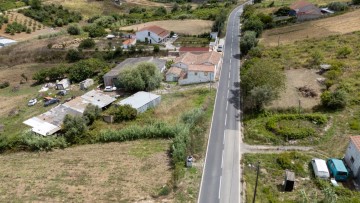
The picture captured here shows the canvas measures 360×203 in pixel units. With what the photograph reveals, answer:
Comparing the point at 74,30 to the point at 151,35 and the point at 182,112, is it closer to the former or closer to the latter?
the point at 151,35

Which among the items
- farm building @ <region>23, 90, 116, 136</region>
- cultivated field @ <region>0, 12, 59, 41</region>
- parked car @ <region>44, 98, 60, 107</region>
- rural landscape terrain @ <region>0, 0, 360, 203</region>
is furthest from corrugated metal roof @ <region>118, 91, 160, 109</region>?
cultivated field @ <region>0, 12, 59, 41</region>

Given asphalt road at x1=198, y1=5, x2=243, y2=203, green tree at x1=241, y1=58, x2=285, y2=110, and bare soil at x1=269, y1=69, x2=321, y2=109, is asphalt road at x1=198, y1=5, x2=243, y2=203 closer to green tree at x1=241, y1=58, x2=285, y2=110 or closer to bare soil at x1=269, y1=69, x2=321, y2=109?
green tree at x1=241, y1=58, x2=285, y2=110

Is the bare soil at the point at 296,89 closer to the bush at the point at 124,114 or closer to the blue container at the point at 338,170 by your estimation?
the blue container at the point at 338,170

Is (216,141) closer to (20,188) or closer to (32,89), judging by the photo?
→ (20,188)

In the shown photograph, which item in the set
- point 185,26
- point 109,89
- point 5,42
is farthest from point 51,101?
point 185,26

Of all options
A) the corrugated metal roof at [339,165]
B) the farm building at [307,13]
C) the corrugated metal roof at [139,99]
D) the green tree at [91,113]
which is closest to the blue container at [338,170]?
the corrugated metal roof at [339,165]

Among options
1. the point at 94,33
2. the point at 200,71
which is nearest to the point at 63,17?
the point at 94,33

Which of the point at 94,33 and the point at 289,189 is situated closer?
the point at 289,189
